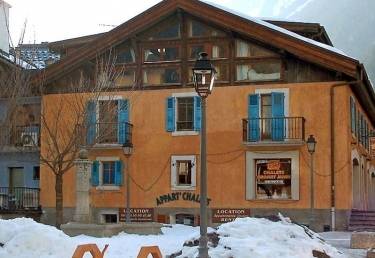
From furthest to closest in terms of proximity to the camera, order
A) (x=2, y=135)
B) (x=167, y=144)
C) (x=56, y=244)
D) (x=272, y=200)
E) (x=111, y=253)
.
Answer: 1. (x=167, y=144)
2. (x=272, y=200)
3. (x=2, y=135)
4. (x=111, y=253)
5. (x=56, y=244)

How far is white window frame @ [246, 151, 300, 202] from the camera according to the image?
27438 millimetres

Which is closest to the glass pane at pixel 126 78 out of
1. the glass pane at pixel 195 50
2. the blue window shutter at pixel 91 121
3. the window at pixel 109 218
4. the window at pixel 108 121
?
the window at pixel 108 121

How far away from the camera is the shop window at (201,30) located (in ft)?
96.1

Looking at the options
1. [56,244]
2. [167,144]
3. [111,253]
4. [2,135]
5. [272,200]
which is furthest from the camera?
[167,144]

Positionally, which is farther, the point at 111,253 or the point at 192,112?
the point at 192,112

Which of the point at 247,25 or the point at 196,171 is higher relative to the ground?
the point at 247,25

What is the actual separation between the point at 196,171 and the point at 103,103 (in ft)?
16.0

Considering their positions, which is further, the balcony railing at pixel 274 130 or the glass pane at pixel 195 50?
the glass pane at pixel 195 50

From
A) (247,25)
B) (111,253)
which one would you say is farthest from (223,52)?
(111,253)

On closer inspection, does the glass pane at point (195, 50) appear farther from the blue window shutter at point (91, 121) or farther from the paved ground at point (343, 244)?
the paved ground at point (343, 244)

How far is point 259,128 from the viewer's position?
2792 centimetres

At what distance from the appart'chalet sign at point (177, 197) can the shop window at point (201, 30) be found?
6.88 m

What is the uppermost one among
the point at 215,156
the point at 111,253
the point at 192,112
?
the point at 192,112

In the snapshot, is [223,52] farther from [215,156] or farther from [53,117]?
[53,117]
